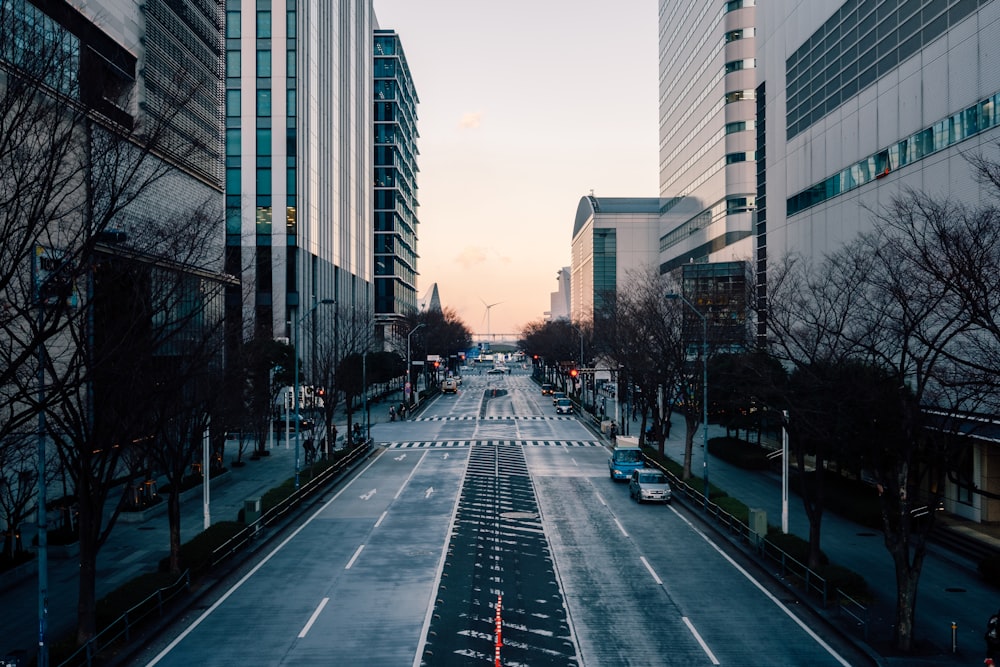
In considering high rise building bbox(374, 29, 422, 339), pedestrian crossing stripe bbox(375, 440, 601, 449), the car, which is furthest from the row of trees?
high rise building bbox(374, 29, 422, 339)

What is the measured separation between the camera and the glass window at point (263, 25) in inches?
3189

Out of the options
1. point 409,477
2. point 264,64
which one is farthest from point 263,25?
point 409,477

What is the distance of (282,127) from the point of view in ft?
267

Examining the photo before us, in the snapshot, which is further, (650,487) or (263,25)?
(263,25)

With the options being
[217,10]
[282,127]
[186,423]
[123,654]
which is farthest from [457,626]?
[282,127]

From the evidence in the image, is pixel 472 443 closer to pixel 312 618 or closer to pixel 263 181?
pixel 263 181

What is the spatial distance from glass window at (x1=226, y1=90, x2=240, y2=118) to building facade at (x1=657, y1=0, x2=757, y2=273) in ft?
151

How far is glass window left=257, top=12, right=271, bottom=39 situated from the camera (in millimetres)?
81000

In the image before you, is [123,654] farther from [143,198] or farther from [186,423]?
[143,198]

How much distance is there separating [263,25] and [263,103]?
24.2 ft

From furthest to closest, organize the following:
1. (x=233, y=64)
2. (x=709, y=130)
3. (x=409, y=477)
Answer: (x=709, y=130) → (x=233, y=64) → (x=409, y=477)

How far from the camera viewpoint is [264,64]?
8169 centimetres

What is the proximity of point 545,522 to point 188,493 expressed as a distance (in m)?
A: 17.1

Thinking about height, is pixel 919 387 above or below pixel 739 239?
below
